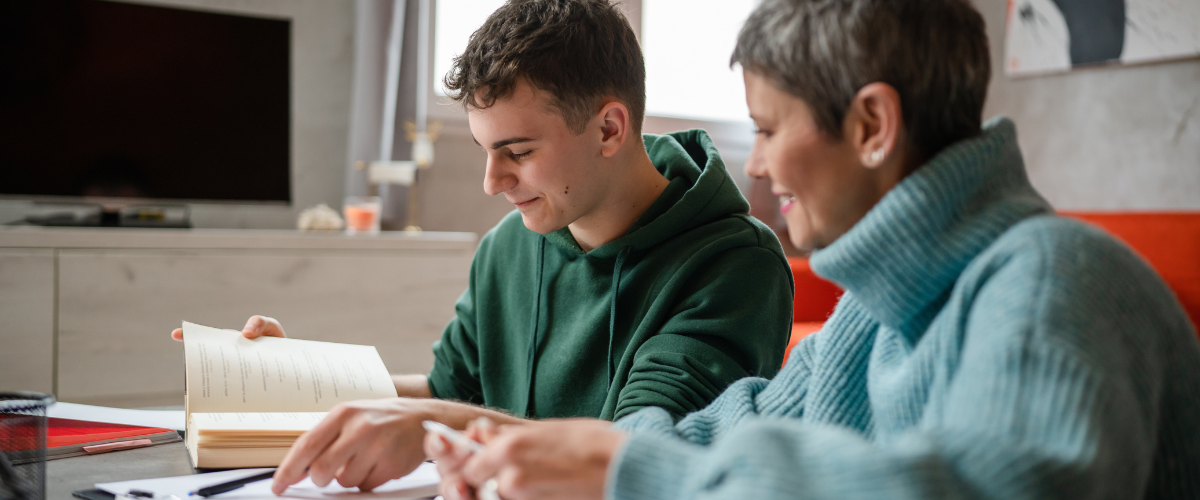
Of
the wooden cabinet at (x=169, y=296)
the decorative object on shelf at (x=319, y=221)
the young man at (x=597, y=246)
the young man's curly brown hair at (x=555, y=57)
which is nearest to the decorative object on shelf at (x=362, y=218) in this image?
the decorative object on shelf at (x=319, y=221)

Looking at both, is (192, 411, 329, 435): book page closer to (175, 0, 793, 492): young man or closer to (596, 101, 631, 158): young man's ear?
(175, 0, 793, 492): young man

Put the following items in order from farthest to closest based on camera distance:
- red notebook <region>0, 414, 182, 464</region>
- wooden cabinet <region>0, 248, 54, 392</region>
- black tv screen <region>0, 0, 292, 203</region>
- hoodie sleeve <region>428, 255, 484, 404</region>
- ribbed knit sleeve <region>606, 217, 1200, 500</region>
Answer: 1. black tv screen <region>0, 0, 292, 203</region>
2. wooden cabinet <region>0, 248, 54, 392</region>
3. hoodie sleeve <region>428, 255, 484, 404</region>
4. red notebook <region>0, 414, 182, 464</region>
5. ribbed knit sleeve <region>606, 217, 1200, 500</region>

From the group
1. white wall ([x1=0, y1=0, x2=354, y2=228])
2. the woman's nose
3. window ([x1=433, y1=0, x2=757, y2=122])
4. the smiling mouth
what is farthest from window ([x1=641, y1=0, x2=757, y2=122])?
the woman's nose

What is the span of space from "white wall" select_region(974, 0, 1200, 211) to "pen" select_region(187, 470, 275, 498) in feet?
10.7

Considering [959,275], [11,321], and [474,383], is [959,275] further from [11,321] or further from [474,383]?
[11,321]

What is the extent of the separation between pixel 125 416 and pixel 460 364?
48 centimetres

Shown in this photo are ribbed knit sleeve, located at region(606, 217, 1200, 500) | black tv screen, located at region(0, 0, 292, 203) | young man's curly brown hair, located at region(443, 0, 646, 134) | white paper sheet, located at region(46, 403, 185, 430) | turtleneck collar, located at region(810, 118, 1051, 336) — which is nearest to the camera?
ribbed knit sleeve, located at region(606, 217, 1200, 500)

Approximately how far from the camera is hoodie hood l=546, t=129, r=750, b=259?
1.09 meters

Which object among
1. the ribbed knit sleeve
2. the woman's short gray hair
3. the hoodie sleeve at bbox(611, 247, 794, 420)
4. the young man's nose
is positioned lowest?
the hoodie sleeve at bbox(611, 247, 794, 420)

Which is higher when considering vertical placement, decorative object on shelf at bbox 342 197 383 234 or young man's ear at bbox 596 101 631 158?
young man's ear at bbox 596 101 631 158

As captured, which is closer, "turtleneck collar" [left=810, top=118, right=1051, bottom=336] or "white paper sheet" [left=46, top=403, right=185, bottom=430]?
"turtleneck collar" [left=810, top=118, right=1051, bottom=336]

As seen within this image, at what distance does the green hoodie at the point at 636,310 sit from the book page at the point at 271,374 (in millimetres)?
263

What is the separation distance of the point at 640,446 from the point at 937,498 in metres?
0.16

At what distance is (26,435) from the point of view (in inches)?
23.7
